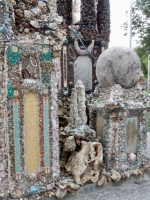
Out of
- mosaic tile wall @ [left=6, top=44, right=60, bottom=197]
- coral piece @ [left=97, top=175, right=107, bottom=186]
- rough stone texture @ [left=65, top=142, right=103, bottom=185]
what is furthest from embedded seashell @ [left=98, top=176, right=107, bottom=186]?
mosaic tile wall @ [left=6, top=44, right=60, bottom=197]

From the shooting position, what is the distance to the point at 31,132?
445cm

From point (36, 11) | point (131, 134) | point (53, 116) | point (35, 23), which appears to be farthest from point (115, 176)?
point (36, 11)

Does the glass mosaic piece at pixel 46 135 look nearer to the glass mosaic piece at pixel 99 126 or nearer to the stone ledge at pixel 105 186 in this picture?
the stone ledge at pixel 105 186

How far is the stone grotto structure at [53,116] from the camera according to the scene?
425 centimetres

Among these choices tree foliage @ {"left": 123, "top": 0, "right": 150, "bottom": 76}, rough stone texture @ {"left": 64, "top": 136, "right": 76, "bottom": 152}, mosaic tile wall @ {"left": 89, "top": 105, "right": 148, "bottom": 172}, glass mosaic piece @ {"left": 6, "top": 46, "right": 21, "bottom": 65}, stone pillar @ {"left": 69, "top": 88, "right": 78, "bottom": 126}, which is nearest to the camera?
glass mosaic piece @ {"left": 6, "top": 46, "right": 21, "bottom": 65}

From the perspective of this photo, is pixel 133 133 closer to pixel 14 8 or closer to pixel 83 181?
pixel 83 181

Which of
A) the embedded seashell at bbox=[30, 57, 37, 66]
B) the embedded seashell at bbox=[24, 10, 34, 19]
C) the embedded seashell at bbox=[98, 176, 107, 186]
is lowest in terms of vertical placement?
the embedded seashell at bbox=[98, 176, 107, 186]

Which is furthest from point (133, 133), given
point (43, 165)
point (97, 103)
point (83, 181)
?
point (43, 165)

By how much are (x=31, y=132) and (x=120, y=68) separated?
2490 mm

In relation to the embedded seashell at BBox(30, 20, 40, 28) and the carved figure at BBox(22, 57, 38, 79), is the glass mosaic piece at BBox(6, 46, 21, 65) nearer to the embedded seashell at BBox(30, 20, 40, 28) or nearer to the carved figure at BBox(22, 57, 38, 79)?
the carved figure at BBox(22, 57, 38, 79)

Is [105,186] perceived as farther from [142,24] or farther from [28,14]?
[142,24]

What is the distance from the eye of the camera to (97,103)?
5.80m

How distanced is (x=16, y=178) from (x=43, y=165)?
1.77 feet

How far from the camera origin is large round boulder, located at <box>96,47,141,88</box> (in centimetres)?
554
